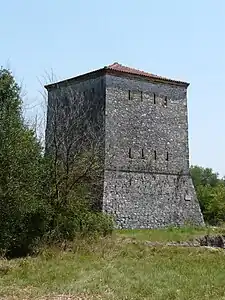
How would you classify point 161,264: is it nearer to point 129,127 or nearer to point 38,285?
point 38,285

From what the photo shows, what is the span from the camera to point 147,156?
3167 cm

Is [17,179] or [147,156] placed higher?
[147,156]

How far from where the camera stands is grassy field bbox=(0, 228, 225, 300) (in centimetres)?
1088

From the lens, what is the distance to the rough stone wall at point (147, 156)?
99.0 feet

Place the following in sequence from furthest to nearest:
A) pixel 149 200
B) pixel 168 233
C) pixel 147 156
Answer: pixel 147 156 → pixel 149 200 → pixel 168 233

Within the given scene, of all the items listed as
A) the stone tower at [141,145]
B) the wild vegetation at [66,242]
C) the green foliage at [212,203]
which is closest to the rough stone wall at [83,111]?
the stone tower at [141,145]

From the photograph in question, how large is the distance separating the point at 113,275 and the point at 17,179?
21.1 feet

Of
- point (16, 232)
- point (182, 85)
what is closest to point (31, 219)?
point (16, 232)

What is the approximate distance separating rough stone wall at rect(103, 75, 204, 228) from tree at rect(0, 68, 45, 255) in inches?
375

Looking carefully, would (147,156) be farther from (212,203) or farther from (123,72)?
(212,203)

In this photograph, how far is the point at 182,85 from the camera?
34281mm

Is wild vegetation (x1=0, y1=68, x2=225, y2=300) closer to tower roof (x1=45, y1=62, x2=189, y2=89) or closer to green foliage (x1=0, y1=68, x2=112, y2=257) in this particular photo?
green foliage (x1=0, y1=68, x2=112, y2=257)

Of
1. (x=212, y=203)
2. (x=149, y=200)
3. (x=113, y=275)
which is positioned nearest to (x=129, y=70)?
(x=149, y=200)

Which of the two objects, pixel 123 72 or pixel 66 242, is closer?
pixel 66 242
